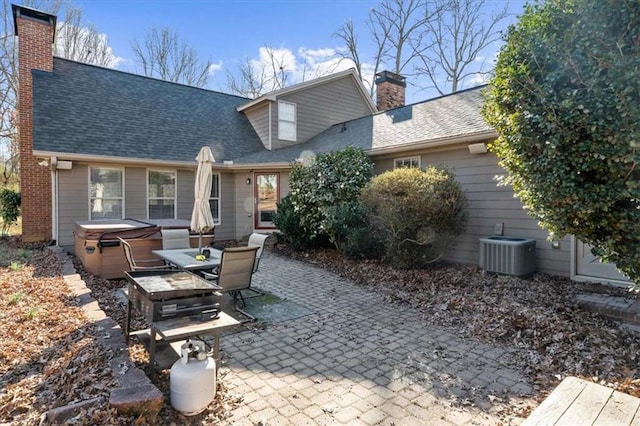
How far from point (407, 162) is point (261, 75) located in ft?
62.9

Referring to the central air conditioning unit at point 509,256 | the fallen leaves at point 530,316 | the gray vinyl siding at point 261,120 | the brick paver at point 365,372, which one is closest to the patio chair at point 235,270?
the brick paver at point 365,372

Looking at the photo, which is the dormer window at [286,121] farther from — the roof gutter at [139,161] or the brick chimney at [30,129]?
the brick chimney at [30,129]

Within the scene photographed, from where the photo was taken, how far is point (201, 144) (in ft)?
41.6

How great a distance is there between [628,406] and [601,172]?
2.53 meters

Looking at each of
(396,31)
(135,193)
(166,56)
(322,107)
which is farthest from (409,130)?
(166,56)

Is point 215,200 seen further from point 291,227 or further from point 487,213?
point 487,213

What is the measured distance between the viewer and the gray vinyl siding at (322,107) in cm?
1426

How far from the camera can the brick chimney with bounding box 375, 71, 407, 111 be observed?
15141mm

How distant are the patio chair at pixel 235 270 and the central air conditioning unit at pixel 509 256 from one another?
466 centimetres

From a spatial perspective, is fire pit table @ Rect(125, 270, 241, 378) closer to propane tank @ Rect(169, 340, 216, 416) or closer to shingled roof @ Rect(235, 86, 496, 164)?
propane tank @ Rect(169, 340, 216, 416)

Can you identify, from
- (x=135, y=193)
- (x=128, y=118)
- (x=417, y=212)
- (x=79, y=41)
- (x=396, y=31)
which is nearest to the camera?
(x=417, y=212)

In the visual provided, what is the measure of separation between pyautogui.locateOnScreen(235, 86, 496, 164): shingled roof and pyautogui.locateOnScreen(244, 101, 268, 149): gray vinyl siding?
3.53 feet

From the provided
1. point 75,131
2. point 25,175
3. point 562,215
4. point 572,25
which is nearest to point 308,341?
point 562,215

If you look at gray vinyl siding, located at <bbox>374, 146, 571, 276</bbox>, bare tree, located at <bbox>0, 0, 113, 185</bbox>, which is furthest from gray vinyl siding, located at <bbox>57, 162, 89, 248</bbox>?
bare tree, located at <bbox>0, 0, 113, 185</bbox>
